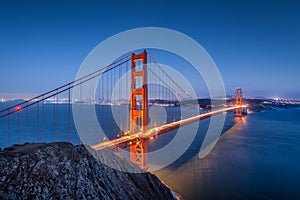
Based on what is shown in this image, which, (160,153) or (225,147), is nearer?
(160,153)

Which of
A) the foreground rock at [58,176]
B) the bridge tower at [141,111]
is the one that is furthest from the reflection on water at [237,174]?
the foreground rock at [58,176]

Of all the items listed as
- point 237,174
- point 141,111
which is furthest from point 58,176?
point 237,174

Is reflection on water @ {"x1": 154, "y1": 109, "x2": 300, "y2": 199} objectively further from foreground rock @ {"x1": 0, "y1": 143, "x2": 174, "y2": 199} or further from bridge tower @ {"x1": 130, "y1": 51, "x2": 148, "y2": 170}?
foreground rock @ {"x1": 0, "y1": 143, "x2": 174, "y2": 199}

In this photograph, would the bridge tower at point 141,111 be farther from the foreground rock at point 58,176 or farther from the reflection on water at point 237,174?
the foreground rock at point 58,176

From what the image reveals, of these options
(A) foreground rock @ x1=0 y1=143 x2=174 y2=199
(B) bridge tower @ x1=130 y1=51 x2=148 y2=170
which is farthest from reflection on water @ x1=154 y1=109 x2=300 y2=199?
(A) foreground rock @ x1=0 y1=143 x2=174 y2=199

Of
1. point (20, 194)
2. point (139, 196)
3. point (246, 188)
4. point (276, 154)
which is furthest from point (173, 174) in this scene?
point (276, 154)

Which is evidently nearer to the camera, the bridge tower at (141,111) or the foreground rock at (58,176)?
the foreground rock at (58,176)

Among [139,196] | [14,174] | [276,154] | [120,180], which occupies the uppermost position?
[14,174]

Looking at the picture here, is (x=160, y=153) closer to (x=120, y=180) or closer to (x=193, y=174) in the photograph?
(x=193, y=174)
